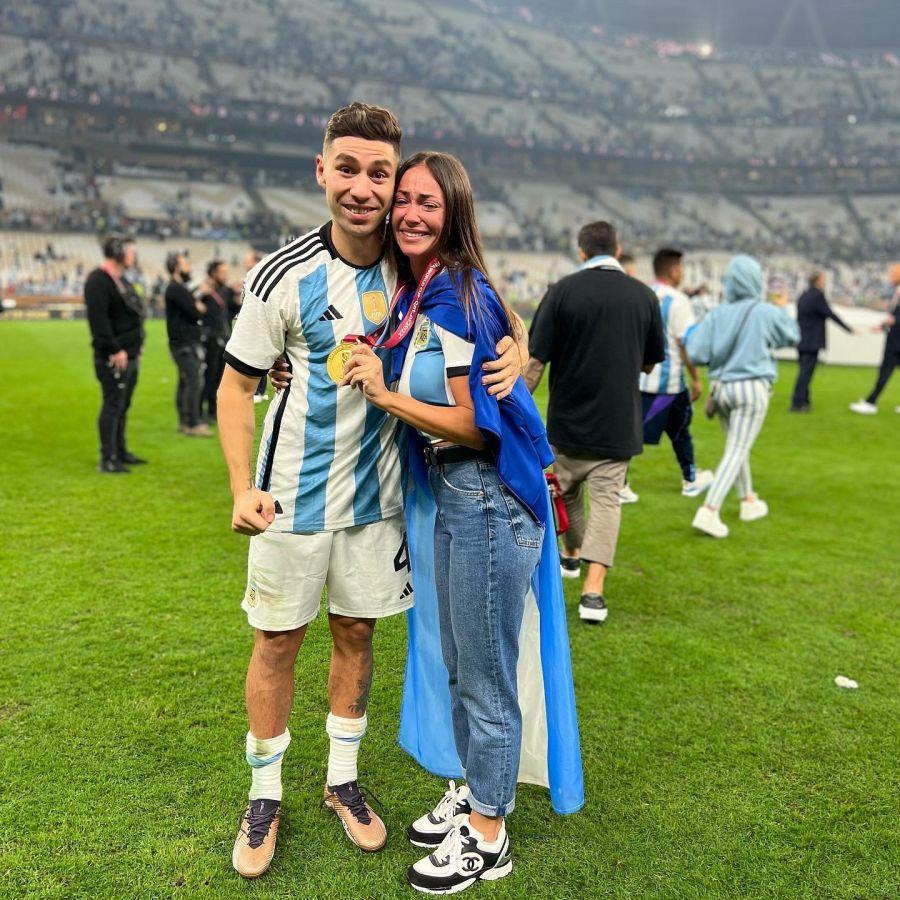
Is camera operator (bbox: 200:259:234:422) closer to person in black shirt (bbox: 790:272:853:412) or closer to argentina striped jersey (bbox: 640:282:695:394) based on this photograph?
argentina striped jersey (bbox: 640:282:695:394)

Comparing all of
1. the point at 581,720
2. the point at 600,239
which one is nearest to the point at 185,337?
the point at 600,239

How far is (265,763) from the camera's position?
7.92 feet

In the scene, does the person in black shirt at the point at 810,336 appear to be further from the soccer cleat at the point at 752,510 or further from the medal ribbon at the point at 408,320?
the medal ribbon at the point at 408,320

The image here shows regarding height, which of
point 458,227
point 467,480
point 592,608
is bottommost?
point 592,608

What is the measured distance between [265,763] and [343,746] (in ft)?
0.84

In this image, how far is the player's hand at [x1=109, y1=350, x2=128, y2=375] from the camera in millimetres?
6648

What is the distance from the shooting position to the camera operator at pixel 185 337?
7984 mm

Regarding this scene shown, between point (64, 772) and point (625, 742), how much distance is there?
6.46ft

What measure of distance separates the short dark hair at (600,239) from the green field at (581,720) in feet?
6.11

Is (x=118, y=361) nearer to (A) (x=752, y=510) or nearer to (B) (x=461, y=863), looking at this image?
(A) (x=752, y=510)

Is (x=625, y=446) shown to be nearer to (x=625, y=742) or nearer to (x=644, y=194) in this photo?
(x=625, y=742)

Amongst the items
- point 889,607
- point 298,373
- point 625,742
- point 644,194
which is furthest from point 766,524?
point 644,194

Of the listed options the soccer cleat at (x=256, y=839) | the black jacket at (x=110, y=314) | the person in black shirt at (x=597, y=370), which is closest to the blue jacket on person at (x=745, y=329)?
the person in black shirt at (x=597, y=370)

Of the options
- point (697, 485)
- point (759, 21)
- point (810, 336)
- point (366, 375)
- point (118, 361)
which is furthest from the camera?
point (759, 21)
